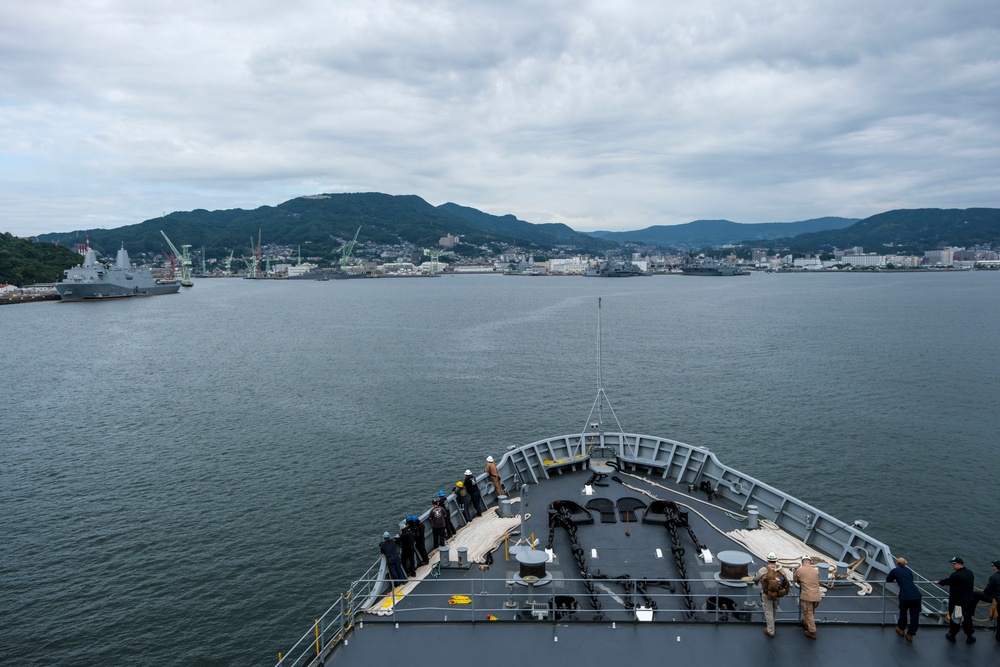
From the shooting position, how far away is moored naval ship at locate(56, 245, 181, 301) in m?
160

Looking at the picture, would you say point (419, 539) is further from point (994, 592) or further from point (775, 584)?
point (994, 592)

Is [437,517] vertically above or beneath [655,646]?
above

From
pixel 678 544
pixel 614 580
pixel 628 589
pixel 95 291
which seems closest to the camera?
pixel 614 580

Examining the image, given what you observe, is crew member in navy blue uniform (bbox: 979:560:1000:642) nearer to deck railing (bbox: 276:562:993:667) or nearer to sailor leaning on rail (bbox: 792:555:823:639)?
deck railing (bbox: 276:562:993:667)

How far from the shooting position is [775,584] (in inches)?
426

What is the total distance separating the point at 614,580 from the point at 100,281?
18929 centimetres

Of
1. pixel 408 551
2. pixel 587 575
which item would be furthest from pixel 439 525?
pixel 587 575

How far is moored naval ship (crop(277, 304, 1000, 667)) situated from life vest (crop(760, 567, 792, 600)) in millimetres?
900

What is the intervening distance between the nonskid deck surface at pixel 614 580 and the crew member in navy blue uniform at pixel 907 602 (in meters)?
0.34

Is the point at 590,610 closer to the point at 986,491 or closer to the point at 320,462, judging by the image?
the point at 320,462

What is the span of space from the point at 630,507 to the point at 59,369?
237 ft

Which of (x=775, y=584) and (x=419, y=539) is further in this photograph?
(x=419, y=539)

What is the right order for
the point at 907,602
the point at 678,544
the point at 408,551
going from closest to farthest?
1. the point at 907,602
2. the point at 408,551
3. the point at 678,544

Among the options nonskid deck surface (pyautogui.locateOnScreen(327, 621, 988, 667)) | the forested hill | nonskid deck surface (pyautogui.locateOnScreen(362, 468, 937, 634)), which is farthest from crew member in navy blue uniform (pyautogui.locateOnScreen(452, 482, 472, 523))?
the forested hill
